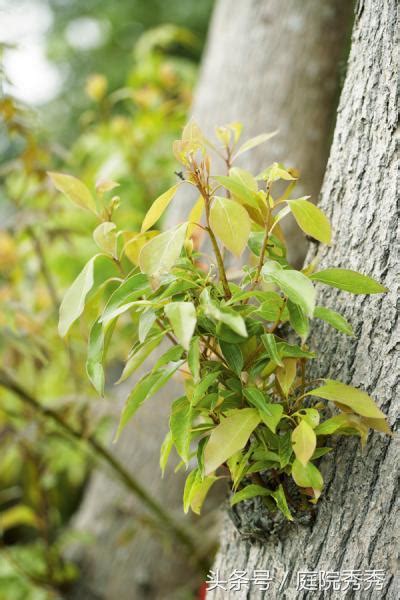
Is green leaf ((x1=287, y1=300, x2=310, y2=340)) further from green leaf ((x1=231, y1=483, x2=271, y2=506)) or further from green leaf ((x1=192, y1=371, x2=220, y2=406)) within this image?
green leaf ((x1=231, y1=483, x2=271, y2=506))

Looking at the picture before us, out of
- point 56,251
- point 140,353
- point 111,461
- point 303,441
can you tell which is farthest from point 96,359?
point 56,251

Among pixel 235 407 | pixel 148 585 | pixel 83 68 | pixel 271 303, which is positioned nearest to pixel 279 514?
pixel 235 407

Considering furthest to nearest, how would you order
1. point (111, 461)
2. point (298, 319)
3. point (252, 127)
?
point (252, 127) < point (111, 461) < point (298, 319)

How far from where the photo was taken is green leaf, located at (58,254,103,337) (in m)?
0.73

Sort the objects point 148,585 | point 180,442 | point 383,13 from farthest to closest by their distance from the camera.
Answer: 1. point 148,585
2. point 383,13
3. point 180,442

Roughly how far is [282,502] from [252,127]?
1.21 m

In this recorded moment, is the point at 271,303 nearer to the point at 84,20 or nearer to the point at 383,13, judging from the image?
the point at 383,13

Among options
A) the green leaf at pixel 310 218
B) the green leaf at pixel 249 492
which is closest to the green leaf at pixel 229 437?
the green leaf at pixel 249 492

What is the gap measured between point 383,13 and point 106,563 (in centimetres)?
153

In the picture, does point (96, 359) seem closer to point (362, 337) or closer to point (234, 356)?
point (234, 356)

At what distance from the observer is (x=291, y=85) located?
1.77m

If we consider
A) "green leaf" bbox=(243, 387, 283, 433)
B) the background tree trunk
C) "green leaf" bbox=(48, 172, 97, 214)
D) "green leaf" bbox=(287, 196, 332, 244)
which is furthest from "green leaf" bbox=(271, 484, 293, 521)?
the background tree trunk

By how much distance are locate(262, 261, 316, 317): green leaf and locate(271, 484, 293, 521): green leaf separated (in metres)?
0.27

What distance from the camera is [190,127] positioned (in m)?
0.76
